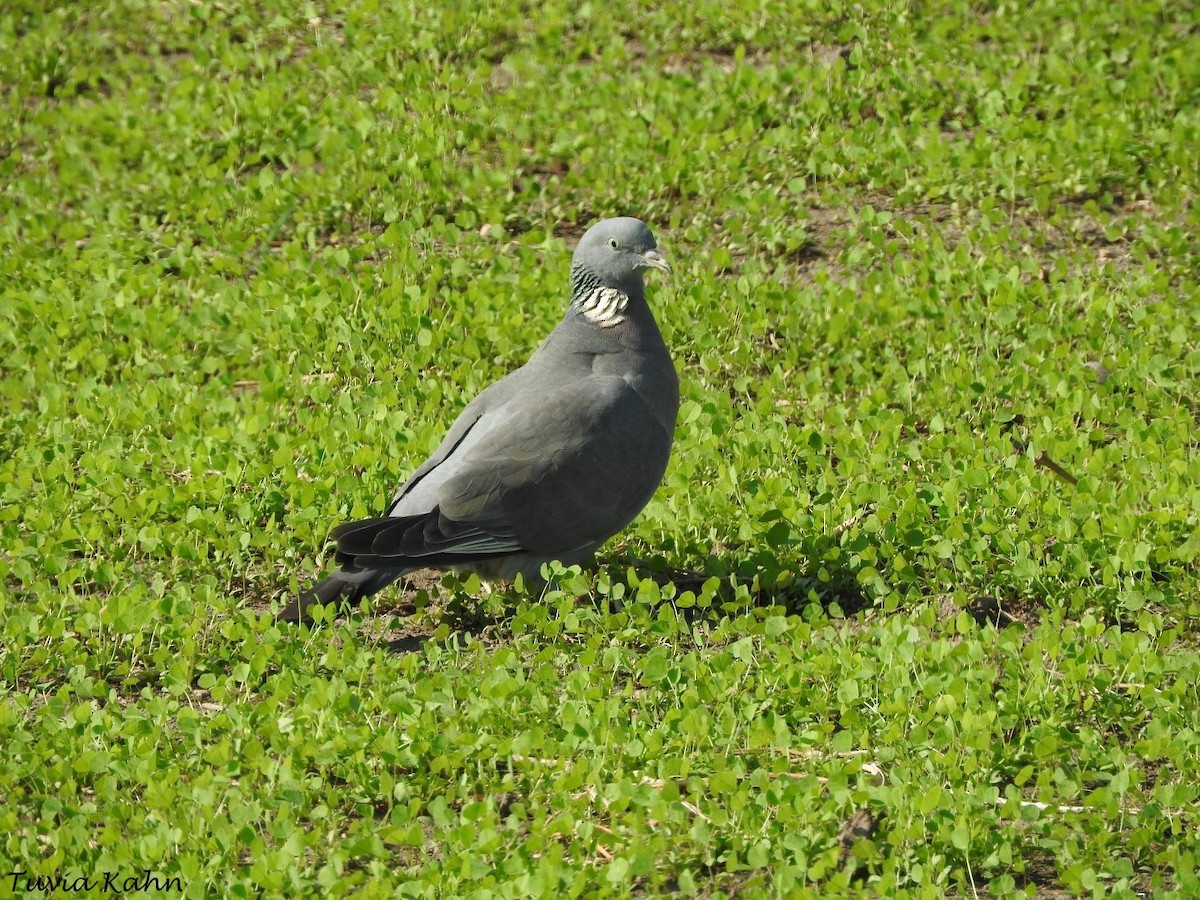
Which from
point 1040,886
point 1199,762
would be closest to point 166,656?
point 1040,886

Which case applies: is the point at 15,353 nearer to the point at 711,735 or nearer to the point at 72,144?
the point at 72,144

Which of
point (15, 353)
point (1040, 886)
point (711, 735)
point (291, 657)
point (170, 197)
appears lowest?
point (1040, 886)

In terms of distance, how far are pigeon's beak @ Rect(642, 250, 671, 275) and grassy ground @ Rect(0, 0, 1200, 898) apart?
0.91 meters

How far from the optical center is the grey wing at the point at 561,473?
5391 millimetres

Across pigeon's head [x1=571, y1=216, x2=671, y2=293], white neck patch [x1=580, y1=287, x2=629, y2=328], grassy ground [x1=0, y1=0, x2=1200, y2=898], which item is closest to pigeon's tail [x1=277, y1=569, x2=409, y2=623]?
grassy ground [x1=0, y1=0, x2=1200, y2=898]

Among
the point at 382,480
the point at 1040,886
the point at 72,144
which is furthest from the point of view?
the point at 72,144

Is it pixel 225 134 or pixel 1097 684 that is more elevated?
pixel 225 134

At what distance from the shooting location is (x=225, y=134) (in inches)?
348

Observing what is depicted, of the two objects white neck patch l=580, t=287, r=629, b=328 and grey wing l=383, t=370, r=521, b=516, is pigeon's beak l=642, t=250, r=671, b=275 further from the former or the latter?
grey wing l=383, t=370, r=521, b=516

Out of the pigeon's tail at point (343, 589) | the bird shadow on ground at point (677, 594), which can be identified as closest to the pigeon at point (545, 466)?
the pigeon's tail at point (343, 589)

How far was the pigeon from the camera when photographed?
5.23 m

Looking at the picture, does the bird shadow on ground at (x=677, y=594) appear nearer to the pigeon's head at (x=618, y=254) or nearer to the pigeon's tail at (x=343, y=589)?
the pigeon's tail at (x=343, y=589)

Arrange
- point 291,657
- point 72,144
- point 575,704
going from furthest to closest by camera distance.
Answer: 1. point 72,144
2. point 291,657
3. point 575,704

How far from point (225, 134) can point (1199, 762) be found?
657 cm
